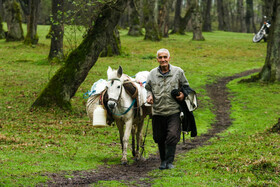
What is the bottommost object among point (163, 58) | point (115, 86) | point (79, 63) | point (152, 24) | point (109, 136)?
point (109, 136)

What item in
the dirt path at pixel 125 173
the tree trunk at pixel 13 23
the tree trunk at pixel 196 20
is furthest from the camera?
the tree trunk at pixel 196 20

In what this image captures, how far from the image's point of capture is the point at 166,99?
9.59 m

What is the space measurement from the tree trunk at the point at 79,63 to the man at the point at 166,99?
732 cm

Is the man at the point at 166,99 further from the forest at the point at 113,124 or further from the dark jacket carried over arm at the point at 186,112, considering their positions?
the forest at the point at 113,124

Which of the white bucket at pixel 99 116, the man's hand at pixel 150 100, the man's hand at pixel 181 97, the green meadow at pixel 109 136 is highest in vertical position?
the man's hand at pixel 181 97

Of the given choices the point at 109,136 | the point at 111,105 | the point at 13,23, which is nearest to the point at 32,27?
the point at 13,23

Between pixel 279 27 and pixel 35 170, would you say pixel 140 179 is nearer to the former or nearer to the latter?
Answer: pixel 35 170

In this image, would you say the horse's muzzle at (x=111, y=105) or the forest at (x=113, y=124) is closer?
the forest at (x=113, y=124)

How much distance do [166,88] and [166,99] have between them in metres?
0.25

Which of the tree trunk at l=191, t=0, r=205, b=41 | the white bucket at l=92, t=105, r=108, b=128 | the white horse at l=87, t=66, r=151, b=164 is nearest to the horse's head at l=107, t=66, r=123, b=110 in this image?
the white horse at l=87, t=66, r=151, b=164

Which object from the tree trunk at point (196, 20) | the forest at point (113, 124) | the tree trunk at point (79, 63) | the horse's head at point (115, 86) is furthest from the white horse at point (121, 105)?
the tree trunk at point (196, 20)

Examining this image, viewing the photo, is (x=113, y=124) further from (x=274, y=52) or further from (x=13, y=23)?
(x=13, y=23)

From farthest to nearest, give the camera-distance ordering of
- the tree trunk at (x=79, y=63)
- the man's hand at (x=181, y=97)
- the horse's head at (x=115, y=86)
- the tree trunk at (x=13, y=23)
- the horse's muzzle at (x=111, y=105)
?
the tree trunk at (x=13, y=23) < the tree trunk at (x=79, y=63) < the horse's head at (x=115, y=86) < the horse's muzzle at (x=111, y=105) < the man's hand at (x=181, y=97)

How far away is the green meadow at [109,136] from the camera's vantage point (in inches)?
342
